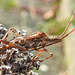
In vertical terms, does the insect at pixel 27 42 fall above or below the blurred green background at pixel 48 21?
below

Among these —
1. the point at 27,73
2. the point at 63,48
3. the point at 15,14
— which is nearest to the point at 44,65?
the point at 63,48

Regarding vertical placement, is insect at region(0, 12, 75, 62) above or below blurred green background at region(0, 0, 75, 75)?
below

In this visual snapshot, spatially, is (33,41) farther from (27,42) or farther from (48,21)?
(48,21)

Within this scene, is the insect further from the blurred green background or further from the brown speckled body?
the blurred green background

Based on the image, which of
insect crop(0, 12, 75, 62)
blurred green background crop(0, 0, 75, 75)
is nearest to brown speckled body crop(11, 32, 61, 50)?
insect crop(0, 12, 75, 62)

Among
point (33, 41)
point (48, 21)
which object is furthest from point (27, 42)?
point (48, 21)

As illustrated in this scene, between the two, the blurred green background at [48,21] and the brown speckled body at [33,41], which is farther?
the blurred green background at [48,21]

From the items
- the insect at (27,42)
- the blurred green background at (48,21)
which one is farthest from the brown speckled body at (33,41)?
the blurred green background at (48,21)

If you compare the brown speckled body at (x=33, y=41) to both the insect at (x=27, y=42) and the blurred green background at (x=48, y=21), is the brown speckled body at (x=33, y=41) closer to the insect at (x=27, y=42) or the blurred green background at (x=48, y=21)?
the insect at (x=27, y=42)
